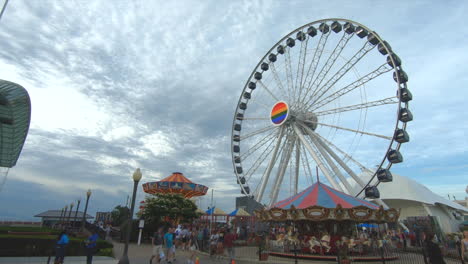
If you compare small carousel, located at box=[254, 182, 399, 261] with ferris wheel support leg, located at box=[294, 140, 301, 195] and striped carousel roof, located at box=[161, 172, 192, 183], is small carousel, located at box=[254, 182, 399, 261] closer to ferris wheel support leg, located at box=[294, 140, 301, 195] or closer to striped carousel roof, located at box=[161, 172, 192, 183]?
ferris wheel support leg, located at box=[294, 140, 301, 195]

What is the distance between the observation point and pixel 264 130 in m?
24.0

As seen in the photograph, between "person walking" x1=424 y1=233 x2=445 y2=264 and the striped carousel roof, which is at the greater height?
the striped carousel roof

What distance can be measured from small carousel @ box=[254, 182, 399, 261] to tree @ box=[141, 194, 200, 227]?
372 inches

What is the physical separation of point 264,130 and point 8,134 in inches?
821

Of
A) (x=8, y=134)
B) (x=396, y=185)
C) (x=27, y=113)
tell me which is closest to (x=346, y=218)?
(x=27, y=113)

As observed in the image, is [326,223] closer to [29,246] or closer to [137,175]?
[137,175]

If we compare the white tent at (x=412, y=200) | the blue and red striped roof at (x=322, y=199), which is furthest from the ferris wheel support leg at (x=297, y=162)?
the white tent at (x=412, y=200)

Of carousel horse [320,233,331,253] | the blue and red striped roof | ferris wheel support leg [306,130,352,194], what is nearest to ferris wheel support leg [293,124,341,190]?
ferris wheel support leg [306,130,352,194]

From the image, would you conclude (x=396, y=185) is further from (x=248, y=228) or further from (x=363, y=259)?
(x=363, y=259)

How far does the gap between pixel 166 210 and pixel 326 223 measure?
1299cm

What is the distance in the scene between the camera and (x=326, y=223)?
14.9 metres

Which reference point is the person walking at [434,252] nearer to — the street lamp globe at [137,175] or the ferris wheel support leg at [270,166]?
the street lamp globe at [137,175]

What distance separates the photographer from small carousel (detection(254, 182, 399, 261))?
13250 millimetres

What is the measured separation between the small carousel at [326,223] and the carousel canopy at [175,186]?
13085mm
